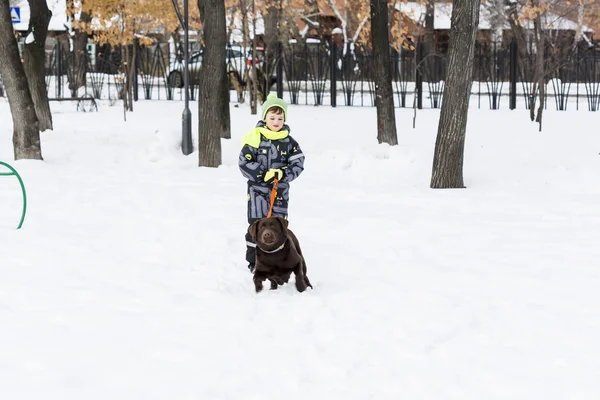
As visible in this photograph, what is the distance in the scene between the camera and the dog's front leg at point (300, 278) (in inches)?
284

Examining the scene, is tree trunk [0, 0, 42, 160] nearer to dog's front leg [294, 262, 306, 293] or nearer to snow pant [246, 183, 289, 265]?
snow pant [246, 183, 289, 265]

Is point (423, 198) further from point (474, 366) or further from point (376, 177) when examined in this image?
point (474, 366)

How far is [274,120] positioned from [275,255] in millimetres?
1060

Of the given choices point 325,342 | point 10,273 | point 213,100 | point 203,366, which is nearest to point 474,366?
point 325,342

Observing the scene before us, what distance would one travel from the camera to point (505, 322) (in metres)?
6.40

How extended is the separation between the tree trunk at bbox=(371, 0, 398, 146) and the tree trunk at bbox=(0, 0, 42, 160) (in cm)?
556

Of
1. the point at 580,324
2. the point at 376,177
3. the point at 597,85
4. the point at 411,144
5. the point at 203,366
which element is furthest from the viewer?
the point at 597,85

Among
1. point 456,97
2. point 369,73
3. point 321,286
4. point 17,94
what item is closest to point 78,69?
point 369,73

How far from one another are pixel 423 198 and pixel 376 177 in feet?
6.36

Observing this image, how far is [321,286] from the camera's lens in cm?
759

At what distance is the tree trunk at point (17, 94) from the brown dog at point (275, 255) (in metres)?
8.58

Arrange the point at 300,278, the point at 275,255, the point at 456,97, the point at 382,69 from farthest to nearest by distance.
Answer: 1. the point at 382,69
2. the point at 456,97
3. the point at 300,278
4. the point at 275,255

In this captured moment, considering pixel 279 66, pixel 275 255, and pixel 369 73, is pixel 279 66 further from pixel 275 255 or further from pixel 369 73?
pixel 275 255

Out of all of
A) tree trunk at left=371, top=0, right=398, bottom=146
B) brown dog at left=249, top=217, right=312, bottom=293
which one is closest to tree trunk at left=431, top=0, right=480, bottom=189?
tree trunk at left=371, top=0, right=398, bottom=146
